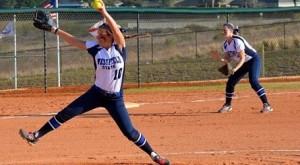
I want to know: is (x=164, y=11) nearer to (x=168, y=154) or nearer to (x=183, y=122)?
(x=183, y=122)

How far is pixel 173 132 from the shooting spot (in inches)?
568

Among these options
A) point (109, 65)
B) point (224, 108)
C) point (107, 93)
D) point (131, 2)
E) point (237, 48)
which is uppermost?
point (109, 65)

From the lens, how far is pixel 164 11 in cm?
2623

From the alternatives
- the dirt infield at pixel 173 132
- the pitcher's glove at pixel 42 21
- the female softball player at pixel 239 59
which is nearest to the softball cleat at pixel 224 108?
the female softball player at pixel 239 59

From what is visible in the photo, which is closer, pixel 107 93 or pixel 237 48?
pixel 107 93

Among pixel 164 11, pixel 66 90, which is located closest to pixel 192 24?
pixel 164 11

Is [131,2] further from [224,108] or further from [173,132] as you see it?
[173,132]

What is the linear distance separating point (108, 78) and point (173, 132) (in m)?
4.56

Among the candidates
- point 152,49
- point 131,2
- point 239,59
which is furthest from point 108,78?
point 131,2

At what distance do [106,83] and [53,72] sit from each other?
71.0ft

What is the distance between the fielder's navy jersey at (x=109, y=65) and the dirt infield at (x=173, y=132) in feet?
4.17

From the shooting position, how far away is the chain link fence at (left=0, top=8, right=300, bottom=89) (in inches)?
1097

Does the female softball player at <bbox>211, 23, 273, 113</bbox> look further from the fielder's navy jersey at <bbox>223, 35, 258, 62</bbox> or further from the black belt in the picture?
the black belt

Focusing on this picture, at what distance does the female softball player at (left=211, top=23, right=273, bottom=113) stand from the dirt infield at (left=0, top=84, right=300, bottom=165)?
19.8 inches
